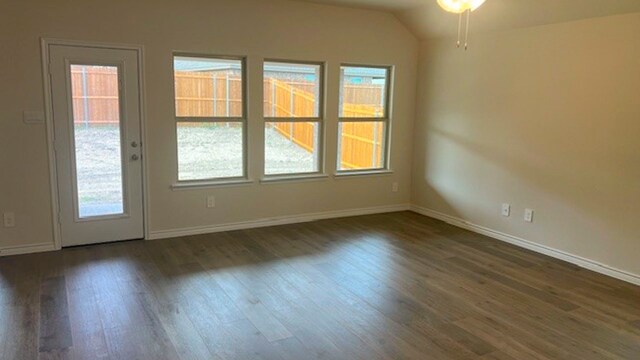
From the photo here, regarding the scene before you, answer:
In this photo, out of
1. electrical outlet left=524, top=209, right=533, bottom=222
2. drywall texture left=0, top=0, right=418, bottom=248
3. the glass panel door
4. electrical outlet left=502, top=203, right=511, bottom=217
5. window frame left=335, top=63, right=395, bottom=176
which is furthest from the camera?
window frame left=335, top=63, right=395, bottom=176

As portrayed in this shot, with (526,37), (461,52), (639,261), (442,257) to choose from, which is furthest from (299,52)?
(639,261)

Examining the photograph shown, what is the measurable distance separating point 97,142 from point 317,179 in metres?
2.47

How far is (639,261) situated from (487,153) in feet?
5.99

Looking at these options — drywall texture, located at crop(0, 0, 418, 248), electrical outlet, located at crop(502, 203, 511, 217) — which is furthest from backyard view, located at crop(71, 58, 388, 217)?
electrical outlet, located at crop(502, 203, 511, 217)

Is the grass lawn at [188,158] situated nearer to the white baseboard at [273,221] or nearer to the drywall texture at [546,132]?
the white baseboard at [273,221]

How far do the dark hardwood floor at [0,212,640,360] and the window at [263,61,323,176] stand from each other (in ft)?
3.57

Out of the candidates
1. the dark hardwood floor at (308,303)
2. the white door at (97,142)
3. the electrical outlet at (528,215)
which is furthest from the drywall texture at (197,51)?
the electrical outlet at (528,215)

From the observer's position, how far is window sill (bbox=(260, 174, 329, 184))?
5352mm

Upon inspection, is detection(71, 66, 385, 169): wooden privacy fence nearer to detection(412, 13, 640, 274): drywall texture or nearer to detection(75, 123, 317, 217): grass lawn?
detection(75, 123, 317, 217): grass lawn

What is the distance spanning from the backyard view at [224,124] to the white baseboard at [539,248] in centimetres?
109

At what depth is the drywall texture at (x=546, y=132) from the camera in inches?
155

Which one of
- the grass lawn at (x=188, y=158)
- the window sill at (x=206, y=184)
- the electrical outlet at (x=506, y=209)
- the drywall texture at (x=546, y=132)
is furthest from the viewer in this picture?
the electrical outlet at (x=506, y=209)

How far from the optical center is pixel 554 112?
14.6 feet

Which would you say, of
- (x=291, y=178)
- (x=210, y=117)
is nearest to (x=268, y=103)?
(x=210, y=117)
